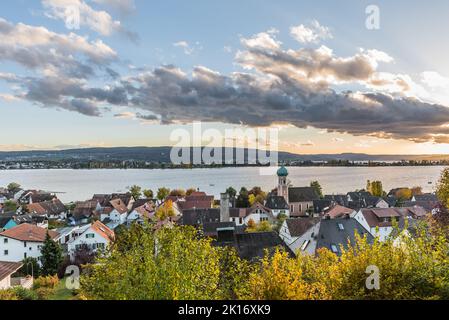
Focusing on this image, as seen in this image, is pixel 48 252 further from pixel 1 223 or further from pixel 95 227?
pixel 1 223

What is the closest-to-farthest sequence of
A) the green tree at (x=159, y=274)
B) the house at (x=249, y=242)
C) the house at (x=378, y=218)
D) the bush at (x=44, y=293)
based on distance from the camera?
the green tree at (x=159, y=274), the house at (x=249, y=242), the bush at (x=44, y=293), the house at (x=378, y=218)

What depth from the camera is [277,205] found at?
66500mm

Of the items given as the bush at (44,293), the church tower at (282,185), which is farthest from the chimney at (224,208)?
the church tower at (282,185)

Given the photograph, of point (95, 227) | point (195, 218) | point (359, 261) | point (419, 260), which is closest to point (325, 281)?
point (359, 261)

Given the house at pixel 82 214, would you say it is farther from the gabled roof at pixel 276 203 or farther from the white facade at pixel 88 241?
the gabled roof at pixel 276 203

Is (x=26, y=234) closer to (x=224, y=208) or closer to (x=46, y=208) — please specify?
(x=224, y=208)

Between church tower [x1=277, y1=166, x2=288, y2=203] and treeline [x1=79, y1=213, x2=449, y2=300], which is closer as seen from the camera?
treeline [x1=79, y1=213, x2=449, y2=300]

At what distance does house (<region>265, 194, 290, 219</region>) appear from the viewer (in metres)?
65.6

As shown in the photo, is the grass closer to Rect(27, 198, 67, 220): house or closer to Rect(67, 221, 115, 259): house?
Rect(67, 221, 115, 259): house

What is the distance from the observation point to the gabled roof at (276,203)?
217 ft

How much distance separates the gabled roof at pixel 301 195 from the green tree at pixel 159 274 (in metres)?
60.9

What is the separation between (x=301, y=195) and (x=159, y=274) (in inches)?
2575

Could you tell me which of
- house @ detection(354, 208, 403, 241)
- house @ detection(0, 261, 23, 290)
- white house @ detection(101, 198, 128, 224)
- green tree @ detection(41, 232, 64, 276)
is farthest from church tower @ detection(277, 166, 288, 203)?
house @ detection(0, 261, 23, 290)

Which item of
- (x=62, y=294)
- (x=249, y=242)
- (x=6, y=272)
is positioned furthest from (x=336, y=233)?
(x=6, y=272)
